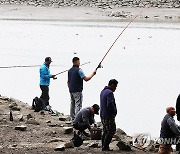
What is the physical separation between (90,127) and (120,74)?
10950 millimetres

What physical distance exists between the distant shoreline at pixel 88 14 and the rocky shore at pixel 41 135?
40332 millimetres

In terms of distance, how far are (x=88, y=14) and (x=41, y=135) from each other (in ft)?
150

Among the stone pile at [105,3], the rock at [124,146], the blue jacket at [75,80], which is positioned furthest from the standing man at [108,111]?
the stone pile at [105,3]

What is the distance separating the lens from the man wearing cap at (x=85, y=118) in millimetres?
11094

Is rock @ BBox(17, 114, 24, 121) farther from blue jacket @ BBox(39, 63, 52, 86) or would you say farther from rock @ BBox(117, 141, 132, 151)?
rock @ BBox(117, 141, 132, 151)

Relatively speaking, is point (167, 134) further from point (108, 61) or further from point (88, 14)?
point (88, 14)

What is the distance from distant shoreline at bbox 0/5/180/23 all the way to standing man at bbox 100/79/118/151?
142 ft

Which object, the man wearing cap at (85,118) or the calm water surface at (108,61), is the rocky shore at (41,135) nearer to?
the man wearing cap at (85,118)

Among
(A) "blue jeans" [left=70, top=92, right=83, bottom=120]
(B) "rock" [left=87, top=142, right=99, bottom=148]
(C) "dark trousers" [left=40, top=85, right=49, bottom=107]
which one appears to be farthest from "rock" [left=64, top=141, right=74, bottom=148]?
(C) "dark trousers" [left=40, top=85, right=49, bottom=107]

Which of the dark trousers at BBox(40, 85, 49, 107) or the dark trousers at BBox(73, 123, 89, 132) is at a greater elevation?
the dark trousers at BBox(40, 85, 49, 107)

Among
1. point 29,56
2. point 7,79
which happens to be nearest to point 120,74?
point 7,79

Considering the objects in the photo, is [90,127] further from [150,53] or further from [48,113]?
[150,53]

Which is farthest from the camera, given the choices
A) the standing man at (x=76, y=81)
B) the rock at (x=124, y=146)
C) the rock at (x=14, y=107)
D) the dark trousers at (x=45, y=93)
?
the rock at (x=14, y=107)

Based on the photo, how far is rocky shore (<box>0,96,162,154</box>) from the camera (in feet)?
34.6
